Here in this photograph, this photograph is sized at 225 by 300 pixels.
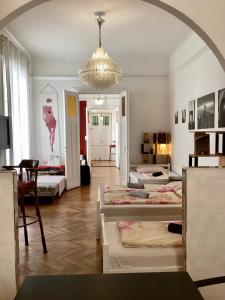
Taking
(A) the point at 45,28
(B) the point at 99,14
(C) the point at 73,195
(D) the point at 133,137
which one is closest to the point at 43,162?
(C) the point at 73,195

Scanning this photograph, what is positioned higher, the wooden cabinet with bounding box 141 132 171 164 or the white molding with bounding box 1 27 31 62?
the white molding with bounding box 1 27 31 62

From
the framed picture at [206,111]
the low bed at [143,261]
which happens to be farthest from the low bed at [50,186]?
the low bed at [143,261]

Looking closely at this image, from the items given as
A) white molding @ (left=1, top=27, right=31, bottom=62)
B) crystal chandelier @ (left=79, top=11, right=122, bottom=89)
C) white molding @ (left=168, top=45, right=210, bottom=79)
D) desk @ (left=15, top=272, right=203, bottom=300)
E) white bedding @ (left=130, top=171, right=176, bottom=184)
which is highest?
white molding @ (left=1, top=27, right=31, bottom=62)

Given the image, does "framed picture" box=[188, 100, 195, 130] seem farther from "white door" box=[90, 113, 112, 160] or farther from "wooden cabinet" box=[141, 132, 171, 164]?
"white door" box=[90, 113, 112, 160]

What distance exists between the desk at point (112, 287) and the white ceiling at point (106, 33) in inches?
158

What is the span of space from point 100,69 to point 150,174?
267 centimetres

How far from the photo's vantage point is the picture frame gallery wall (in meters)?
4.21

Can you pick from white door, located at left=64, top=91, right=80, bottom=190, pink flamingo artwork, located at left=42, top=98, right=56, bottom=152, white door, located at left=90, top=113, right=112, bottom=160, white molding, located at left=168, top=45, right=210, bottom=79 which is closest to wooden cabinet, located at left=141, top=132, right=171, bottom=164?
white molding, located at left=168, top=45, right=210, bottom=79

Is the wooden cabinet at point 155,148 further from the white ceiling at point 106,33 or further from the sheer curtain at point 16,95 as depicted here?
the sheer curtain at point 16,95

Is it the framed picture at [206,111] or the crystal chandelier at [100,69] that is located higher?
the crystal chandelier at [100,69]

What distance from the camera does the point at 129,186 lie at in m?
4.67

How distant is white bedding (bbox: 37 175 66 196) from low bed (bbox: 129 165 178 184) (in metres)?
1.60

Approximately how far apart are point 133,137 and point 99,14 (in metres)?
3.77

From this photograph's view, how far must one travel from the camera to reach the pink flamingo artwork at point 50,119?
25.5 feet
